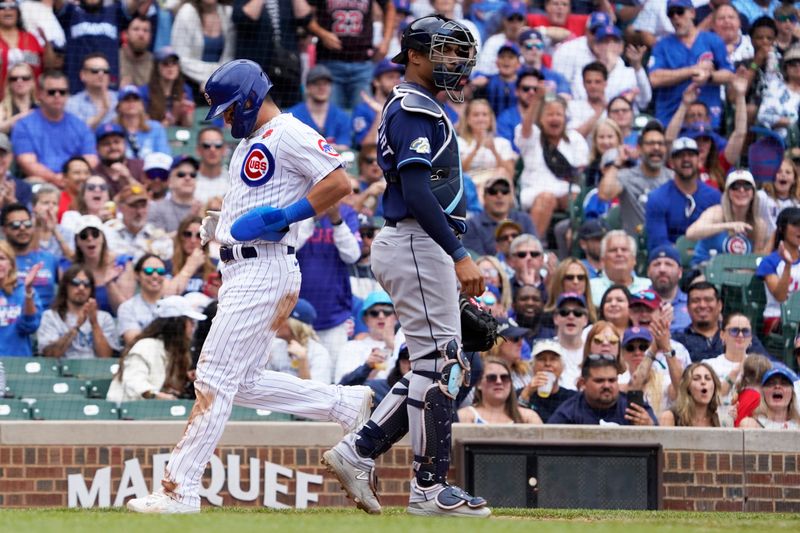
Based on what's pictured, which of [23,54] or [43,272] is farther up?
[23,54]

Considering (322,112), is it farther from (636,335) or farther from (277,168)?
(277,168)

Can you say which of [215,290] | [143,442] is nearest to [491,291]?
[215,290]

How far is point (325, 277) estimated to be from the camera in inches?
407

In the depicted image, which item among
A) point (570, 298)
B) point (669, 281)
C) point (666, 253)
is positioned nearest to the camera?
point (570, 298)

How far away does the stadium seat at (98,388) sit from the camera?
9359 mm

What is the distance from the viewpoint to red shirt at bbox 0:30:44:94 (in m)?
12.0

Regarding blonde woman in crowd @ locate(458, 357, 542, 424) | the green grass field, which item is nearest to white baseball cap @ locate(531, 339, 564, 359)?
blonde woman in crowd @ locate(458, 357, 542, 424)

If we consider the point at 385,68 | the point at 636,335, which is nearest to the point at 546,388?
the point at 636,335

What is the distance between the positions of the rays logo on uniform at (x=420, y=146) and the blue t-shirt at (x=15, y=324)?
195 inches

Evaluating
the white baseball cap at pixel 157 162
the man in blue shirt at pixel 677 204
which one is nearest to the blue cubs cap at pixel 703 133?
the man in blue shirt at pixel 677 204

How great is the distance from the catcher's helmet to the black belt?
89 centimetres

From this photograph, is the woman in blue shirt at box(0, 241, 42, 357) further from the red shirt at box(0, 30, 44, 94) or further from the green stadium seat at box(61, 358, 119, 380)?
the red shirt at box(0, 30, 44, 94)

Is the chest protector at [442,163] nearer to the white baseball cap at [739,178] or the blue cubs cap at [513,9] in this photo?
the white baseball cap at [739,178]

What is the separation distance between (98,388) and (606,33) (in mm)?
6185
